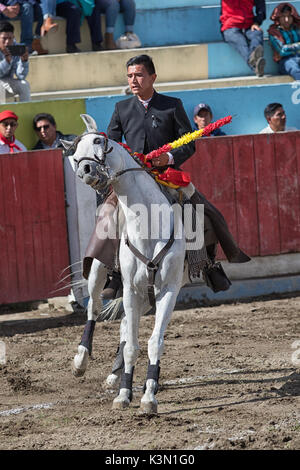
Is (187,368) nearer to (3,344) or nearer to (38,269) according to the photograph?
(3,344)

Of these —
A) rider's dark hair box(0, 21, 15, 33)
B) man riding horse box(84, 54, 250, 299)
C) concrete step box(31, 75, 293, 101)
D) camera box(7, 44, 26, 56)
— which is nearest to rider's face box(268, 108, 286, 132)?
concrete step box(31, 75, 293, 101)

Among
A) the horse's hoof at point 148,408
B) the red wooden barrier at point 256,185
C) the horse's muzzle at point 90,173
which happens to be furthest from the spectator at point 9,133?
the horse's hoof at point 148,408

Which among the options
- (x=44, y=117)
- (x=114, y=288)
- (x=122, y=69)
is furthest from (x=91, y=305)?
(x=122, y=69)

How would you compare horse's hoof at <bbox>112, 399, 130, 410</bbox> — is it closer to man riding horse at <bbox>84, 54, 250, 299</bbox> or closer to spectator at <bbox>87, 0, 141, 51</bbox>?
man riding horse at <bbox>84, 54, 250, 299</bbox>

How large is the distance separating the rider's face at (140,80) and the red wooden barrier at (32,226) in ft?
10.1

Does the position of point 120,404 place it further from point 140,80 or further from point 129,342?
point 140,80

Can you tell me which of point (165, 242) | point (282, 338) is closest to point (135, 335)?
point (165, 242)

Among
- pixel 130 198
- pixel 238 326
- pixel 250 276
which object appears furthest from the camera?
pixel 250 276

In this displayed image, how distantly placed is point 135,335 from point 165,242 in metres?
0.60

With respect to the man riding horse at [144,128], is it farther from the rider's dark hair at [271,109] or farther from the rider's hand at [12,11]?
the rider's hand at [12,11]

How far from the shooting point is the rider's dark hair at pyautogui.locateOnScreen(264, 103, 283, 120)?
9.51m

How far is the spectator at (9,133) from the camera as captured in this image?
8758 millimetres

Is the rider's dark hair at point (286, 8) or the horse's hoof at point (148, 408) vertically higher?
the rider's dark hair at point (286, 8)

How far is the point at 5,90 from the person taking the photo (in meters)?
10.0
